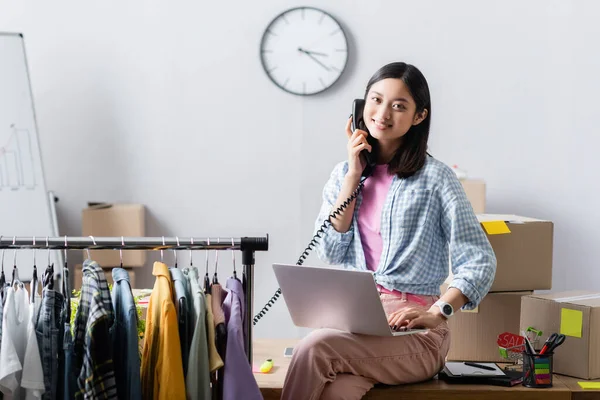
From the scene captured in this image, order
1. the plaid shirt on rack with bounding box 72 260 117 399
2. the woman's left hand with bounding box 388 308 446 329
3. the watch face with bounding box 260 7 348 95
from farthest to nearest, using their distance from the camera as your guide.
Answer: the watch face with bounding box 260 7 348 95 < the woman's left hand with bounding box 388 308 446 329 < the plaid shirt on rack with bounding box 72 260 117 399

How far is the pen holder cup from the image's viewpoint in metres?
2.15

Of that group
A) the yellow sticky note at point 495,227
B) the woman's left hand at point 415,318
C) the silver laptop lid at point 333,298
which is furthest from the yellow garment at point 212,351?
Answer: the yellow sticky note at point 495,227

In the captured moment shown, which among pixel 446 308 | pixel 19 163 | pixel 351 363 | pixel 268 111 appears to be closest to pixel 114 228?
pixel 19 163

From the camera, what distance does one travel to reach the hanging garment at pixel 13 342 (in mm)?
1688

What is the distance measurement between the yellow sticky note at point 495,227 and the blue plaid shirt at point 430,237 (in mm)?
407

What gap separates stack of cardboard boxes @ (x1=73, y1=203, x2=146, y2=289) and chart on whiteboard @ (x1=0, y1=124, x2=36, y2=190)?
35cm

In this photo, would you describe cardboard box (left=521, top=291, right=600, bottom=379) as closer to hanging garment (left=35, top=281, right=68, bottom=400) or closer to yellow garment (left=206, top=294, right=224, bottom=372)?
yellow garment (left=206, top=294, right=224, bottom=372)

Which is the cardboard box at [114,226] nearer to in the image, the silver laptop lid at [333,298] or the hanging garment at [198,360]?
the silver laptop lid at [333,298]

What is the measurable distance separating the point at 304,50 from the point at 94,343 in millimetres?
2895

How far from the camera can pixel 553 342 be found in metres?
2.26

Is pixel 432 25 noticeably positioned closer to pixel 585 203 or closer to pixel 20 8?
pixel 585 203

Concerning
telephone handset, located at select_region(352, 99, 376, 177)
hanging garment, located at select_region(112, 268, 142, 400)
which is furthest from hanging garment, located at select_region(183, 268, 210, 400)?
telephone handset, located at select_region(352, 99, 376, 177)

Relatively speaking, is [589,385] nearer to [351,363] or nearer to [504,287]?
[504,287]

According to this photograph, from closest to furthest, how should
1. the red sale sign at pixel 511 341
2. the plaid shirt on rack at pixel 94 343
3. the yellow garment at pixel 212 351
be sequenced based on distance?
1. the plaid shirt on rack at pixel 94 343
2. the yellow garment at pixel 212 351
3. the red sale sign at pixel 511 341
